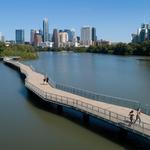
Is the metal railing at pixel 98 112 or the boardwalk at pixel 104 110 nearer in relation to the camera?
the metal railing at pixel 98 112

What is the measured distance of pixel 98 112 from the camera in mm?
30156

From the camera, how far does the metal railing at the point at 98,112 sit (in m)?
25.5

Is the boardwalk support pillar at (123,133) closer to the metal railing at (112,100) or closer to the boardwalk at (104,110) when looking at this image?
the boardwalk at (104,110)

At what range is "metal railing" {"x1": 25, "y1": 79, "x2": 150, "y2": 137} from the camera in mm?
25547

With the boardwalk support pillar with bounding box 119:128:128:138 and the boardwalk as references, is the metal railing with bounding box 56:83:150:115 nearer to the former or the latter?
the boardwalk

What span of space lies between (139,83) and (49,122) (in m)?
29.6

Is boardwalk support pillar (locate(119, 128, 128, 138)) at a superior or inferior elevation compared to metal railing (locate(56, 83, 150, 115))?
inferior

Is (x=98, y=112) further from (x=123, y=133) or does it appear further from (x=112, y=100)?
(x=112, y=100)

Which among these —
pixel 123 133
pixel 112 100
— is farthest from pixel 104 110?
pixel 112 100

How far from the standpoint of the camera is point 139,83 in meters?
59.4

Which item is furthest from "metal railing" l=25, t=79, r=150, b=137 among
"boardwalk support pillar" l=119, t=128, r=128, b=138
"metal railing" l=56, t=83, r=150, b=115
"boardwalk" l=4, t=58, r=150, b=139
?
"metal railing" l=56, t=83, r=150, b=115

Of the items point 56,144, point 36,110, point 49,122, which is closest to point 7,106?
point 36,110

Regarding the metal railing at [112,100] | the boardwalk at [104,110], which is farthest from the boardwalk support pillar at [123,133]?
the metal railing at [112,100]

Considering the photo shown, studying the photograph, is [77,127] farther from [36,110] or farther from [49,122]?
[36,110]
